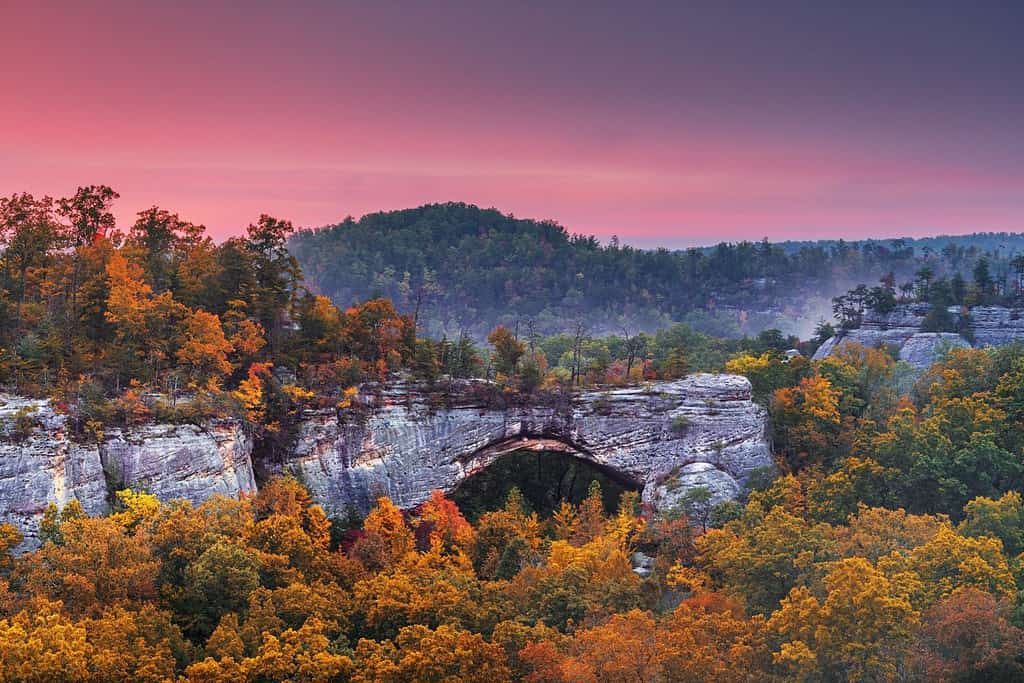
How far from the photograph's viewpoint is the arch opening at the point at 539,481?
50.0m

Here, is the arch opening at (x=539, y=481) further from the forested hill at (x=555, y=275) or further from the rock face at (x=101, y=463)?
the forested hill at (x=555, y=275)

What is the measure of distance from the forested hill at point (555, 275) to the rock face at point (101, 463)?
337 feet

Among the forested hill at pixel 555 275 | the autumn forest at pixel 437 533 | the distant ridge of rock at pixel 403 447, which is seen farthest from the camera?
the forested hill at pixel 555 275

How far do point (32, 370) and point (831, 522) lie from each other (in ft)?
108

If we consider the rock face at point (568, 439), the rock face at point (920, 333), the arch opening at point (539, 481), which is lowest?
the arch opening at point (539, 481)

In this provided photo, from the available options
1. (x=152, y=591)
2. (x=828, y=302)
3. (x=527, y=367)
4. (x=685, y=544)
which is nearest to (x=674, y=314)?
(x=828, y=302)

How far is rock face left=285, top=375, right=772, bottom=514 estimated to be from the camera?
44.6 m

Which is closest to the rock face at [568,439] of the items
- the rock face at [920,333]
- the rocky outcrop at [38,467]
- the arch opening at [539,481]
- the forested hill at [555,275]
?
the arch opening at [539,481]

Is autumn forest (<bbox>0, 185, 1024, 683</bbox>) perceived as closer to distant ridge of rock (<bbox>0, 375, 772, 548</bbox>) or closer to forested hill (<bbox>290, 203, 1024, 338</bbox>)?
distant ridge of rock (<bbox>0, 375, 772, 548</bbox>)

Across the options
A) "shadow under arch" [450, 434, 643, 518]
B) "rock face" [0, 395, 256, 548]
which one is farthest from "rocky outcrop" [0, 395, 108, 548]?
"shadow under arch" [450, 434, 643, 518]

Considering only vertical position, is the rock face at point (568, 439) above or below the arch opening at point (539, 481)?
above

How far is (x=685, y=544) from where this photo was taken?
3894 cm

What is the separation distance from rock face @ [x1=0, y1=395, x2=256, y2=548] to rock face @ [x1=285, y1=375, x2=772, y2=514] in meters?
5.23

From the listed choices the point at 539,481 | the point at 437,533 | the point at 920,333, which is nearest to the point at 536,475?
the point at 539,481
